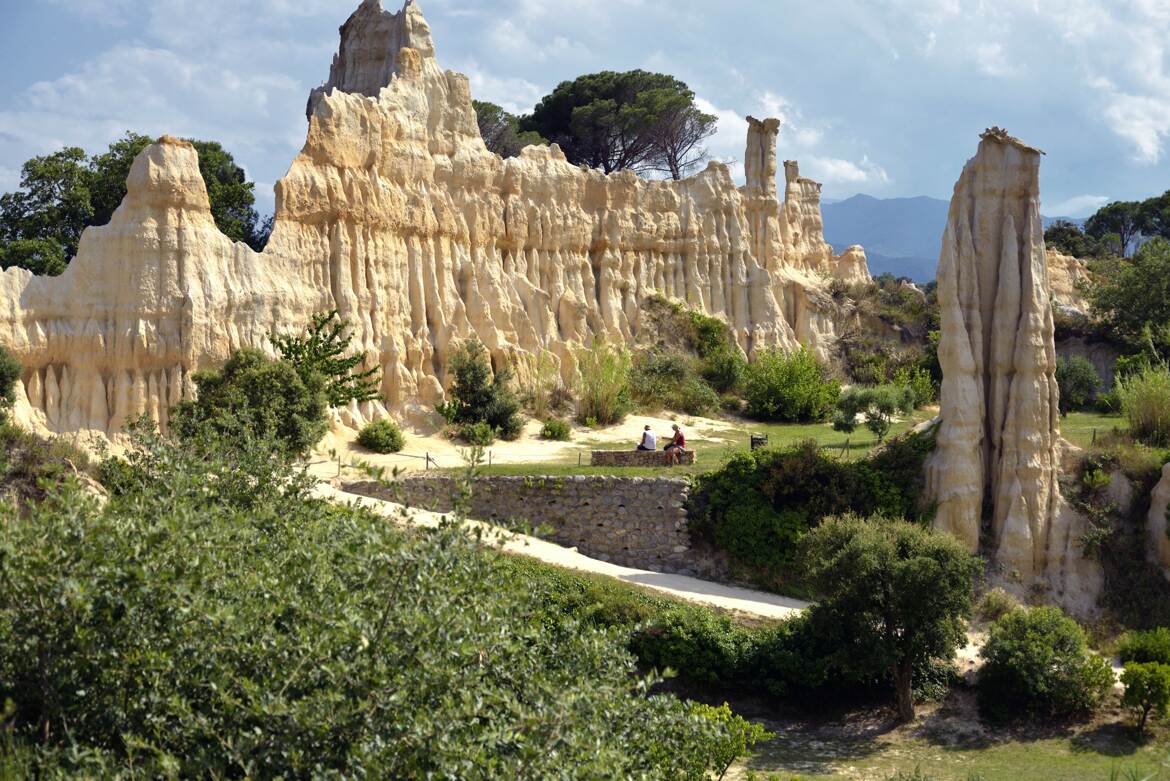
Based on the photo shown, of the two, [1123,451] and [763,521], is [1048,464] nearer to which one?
[1123,451]

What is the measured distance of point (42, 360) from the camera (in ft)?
100

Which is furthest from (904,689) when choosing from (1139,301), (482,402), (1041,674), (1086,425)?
(1139,301)

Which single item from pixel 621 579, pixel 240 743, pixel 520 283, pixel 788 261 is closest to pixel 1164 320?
pixel 788 261

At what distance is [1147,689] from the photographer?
18969mm

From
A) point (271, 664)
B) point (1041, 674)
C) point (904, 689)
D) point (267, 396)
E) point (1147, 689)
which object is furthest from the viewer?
point (267, 396)

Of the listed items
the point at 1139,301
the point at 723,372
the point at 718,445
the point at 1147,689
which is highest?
the point at 1139,301

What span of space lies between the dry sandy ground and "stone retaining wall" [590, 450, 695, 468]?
3.71ft

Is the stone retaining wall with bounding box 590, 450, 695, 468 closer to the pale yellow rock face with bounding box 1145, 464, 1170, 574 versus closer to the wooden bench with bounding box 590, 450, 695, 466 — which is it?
the wooden bench with bounding box 590, 450, 695, 466

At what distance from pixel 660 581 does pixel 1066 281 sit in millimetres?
39402

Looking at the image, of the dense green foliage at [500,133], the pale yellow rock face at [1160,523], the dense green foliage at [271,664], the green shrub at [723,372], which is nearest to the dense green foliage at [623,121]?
the dense green foliage at [500,133]

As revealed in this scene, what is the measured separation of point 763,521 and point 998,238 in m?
8.73

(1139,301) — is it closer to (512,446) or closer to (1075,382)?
(1075,382)

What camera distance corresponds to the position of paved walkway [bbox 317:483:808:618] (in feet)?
78.5

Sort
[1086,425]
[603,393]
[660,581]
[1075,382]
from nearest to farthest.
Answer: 1. [660,581]
2. [1086,425]
3. [603,393]
4. [1075,382]
